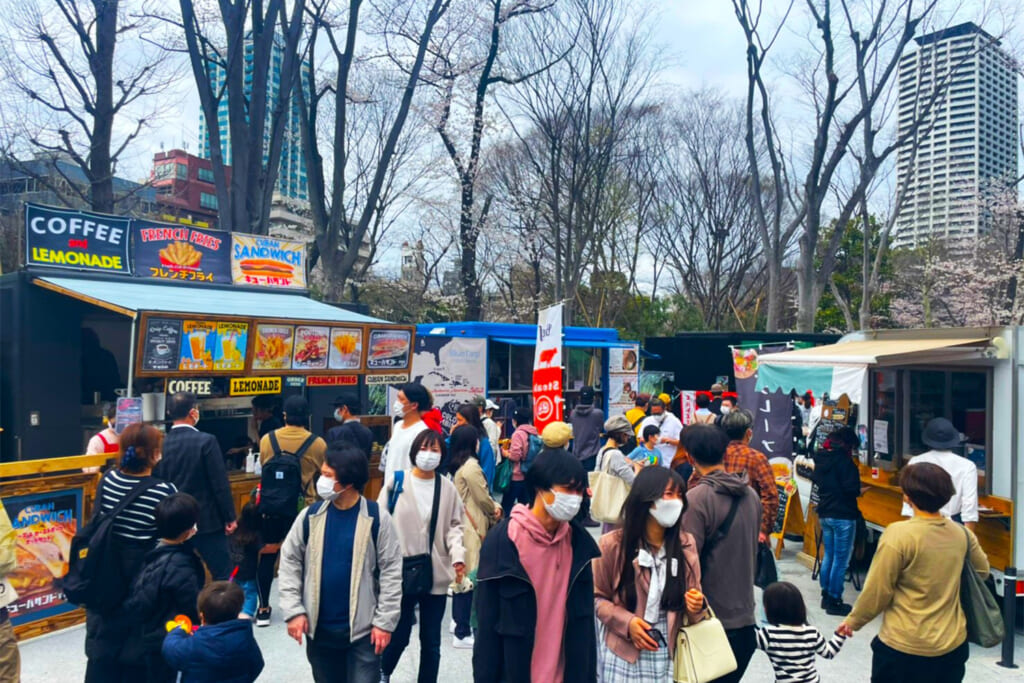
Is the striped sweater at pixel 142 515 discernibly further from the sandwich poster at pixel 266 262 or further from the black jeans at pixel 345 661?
the sandwich poster at pixel 266 262

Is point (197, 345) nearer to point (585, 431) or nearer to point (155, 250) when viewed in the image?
point (155, 250)

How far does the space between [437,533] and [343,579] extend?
0.97 meters

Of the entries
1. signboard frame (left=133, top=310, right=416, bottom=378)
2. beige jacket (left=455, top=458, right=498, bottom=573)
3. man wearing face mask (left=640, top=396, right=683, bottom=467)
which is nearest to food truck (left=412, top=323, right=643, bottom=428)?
signboard frame (left=133, top=310, right=416, bottom=378)

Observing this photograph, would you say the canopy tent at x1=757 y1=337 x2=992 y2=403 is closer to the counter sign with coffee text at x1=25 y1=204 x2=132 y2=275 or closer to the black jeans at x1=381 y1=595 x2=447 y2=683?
the black jeans at x1=381 y1=595 x2=447 y2=683

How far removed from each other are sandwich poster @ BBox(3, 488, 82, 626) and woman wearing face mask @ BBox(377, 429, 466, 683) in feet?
9.26

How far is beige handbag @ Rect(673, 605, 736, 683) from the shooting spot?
295cm

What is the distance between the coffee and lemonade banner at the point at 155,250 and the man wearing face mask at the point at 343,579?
232 inches

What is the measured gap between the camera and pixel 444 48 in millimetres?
17156

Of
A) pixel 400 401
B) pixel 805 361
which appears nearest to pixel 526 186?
pixel 805 361

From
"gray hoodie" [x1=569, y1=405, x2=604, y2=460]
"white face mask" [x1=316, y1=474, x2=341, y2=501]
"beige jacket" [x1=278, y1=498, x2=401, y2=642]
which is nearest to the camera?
"beige jacket" [x1=278, y1=498, x2=401, y2=642]

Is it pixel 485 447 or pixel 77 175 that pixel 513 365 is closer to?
pixel 485 447

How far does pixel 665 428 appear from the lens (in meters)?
8.58

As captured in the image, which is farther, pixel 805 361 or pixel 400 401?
pixel 805 361

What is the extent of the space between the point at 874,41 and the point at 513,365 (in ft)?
33.2
